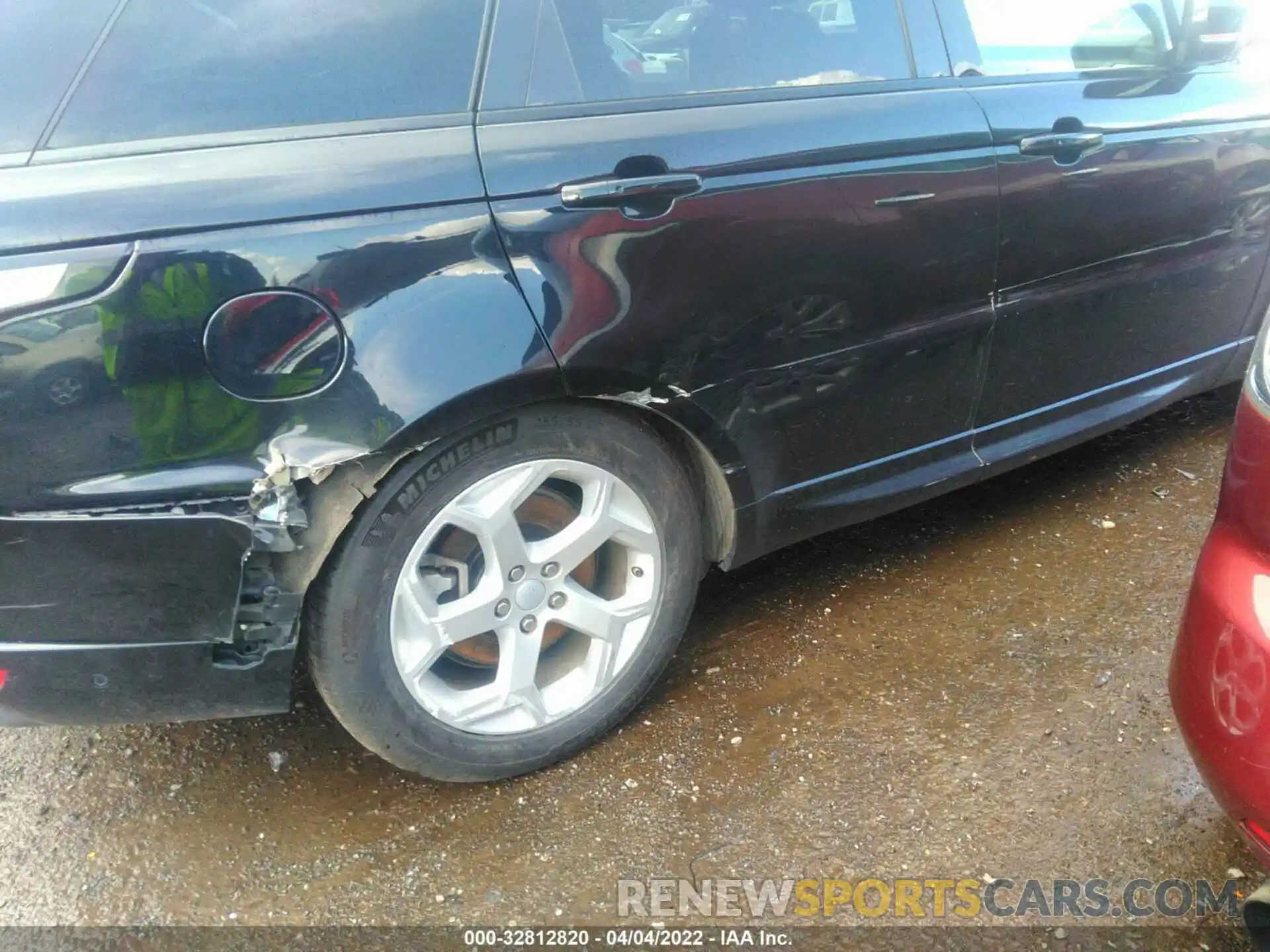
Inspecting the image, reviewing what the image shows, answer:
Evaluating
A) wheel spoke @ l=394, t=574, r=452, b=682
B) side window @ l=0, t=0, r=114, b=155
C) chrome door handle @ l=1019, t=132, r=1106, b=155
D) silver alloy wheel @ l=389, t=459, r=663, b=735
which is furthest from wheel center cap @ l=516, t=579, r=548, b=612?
chrome door handle @ l=1019, t=132, r=1106, b=155

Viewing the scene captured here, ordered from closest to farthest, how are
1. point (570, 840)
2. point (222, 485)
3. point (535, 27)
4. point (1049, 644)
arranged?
point (222, 485) → point (535, 27) → point (570, 840) → point (1049, 644)

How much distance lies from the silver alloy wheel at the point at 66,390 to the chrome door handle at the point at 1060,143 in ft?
6.63

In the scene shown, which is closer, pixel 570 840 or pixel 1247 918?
pixel 1247 918

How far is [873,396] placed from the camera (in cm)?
231

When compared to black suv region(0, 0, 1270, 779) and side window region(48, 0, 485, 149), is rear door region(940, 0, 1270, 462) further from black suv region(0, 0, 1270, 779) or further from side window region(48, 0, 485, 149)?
side window region(48, 0, 485, 149)

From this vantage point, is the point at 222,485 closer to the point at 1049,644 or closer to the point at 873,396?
the point at 873,396

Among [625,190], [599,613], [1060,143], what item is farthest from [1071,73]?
[599,613]

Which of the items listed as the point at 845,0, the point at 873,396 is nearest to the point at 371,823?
the point at 873,396

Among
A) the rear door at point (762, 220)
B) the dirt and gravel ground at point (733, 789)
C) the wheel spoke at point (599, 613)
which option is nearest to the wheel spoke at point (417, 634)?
the wheel spoke at point (599, 613)

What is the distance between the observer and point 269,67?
1661 mm

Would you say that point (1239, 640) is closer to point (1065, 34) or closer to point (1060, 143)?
point (1060, 143)

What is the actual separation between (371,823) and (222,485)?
84cm

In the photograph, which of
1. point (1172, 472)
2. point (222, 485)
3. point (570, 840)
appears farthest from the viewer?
point (1172, 472)

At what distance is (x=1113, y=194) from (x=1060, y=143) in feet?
0.82
